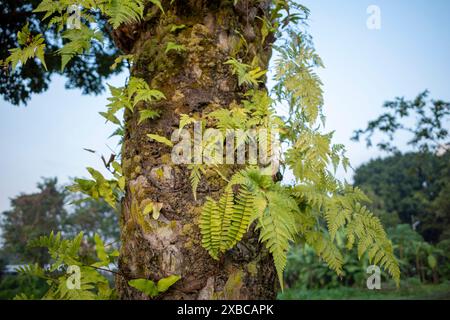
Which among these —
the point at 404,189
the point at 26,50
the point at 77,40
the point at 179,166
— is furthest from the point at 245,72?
the point at 404,189

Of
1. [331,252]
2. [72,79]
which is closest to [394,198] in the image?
[72,79]

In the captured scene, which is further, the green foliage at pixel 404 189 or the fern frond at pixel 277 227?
the green foliage at pixel 404 189

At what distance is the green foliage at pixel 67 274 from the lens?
50.1 inches

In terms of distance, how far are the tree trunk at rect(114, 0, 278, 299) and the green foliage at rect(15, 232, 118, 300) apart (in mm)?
89

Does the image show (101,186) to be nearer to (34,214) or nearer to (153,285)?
(153,285)

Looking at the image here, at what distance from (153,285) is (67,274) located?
411 mm

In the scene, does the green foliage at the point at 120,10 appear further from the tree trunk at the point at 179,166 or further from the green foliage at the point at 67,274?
the green foliage at the point at 67,274

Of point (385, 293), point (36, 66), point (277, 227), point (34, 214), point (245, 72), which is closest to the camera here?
point (277, 227)

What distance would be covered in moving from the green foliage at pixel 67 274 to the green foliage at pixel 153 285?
0.24 metres

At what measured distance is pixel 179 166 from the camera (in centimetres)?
134

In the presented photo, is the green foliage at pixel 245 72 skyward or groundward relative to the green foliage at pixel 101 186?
→ skyward

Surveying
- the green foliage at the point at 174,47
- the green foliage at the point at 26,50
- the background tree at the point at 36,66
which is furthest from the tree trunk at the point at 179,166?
the background tree at the point at 36,66
